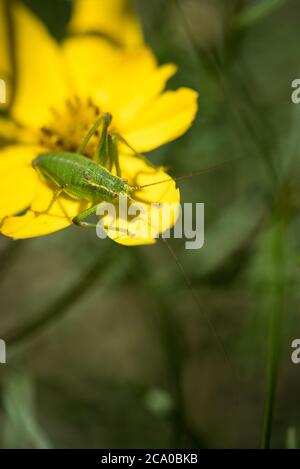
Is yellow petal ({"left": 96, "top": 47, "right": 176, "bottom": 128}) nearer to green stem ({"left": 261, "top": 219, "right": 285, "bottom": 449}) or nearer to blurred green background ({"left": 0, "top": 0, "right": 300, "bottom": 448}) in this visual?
blurred green background ({"left": 0, "top": 0, "right": 300, "bottom": 448})

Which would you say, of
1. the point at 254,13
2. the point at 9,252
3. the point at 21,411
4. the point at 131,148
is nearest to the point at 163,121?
the point at 131,148

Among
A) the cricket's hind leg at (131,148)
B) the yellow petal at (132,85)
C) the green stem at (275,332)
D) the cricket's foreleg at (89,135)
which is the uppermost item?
the yellow petal at (132,85)

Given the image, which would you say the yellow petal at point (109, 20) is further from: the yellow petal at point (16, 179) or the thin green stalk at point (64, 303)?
the thin green stalk at point (64, 303)

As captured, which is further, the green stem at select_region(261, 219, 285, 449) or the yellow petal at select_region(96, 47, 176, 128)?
the yellow petal at select_region(96, 47, 176, 128)

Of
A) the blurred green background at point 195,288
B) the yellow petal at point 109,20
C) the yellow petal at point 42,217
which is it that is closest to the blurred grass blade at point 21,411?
the blurred green background at point 195,288

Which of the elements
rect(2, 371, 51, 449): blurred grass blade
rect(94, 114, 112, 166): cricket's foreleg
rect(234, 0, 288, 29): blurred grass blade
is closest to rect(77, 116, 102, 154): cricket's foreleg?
rect(94, 114, 112, 166): cricket's foreleg

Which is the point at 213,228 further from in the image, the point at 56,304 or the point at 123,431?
the point at 123,431

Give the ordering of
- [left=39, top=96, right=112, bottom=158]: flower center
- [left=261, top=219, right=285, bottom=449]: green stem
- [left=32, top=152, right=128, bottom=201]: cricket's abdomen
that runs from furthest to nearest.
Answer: [left=39, top=96, right=112, bottom=158]: flower center → [left=32, top=152, right=128, bottom=201]: cricket's abdomen → [left=261, top=219, right=285, bottom=449]: green stem
